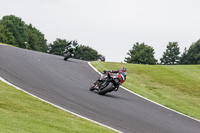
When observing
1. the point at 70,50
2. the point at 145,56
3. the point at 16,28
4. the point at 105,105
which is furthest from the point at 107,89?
the point at 16,28

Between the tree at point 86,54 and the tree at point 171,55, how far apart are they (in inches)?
1272

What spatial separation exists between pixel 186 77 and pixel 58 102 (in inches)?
624

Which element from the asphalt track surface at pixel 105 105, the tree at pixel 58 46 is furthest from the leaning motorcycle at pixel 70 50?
the tree at pixel 58 46

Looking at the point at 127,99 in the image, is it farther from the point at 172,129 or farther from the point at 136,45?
the point at 136,45

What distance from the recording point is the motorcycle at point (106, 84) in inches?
605

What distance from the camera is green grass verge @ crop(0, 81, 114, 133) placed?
7.22 meters

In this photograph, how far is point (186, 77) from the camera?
25.4 meters

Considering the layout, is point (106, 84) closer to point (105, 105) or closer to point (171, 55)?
point (105, 105)

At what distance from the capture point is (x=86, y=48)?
431 ft

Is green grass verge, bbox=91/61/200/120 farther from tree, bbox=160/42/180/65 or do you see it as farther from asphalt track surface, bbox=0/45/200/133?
tree, bbox=160/42/180/65

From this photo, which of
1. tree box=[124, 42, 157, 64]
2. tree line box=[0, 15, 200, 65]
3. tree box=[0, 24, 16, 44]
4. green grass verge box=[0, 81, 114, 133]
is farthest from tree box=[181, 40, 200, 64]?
green grass verge box=[0, 81, 114, 133]

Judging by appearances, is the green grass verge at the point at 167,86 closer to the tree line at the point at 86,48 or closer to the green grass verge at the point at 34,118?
the green grass verge at the point at 34,118

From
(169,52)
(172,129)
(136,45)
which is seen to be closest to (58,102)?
(172,129)

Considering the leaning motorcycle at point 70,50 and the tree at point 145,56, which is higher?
the tree at point 145,56
